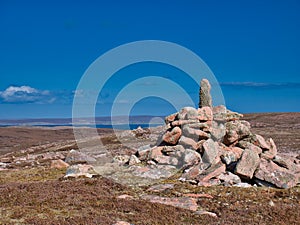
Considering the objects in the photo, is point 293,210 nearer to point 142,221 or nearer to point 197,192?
point 197,192

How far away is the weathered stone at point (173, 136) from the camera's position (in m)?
38.3

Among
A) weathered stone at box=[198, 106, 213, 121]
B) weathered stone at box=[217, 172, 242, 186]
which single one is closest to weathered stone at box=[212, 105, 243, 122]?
weathered stone at box=[198, 106, 213, 121]

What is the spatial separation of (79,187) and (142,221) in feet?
32.7

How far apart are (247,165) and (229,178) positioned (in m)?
1.91

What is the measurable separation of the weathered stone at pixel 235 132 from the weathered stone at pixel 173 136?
5193 mm

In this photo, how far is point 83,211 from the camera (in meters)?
18.7

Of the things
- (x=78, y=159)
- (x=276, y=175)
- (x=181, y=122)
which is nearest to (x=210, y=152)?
(x=181, y=122)

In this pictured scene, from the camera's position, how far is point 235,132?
3809cm

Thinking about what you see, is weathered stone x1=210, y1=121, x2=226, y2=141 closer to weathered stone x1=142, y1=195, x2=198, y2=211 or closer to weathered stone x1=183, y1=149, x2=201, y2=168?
weathered stone x1=183, y1=149, x2=201, y2=168

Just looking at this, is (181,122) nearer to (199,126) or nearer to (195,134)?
(199,126)

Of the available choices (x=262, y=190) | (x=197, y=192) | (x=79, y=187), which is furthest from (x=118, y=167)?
(x=262, y=190)

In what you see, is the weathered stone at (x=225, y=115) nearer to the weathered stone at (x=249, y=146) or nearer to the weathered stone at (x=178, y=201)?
the weathered stone at (x=249, y=146)

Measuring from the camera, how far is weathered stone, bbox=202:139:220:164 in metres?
32.6

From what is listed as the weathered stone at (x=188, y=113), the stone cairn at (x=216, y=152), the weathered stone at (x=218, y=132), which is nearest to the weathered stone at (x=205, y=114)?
the stone cairn at (x=216, y=152)
